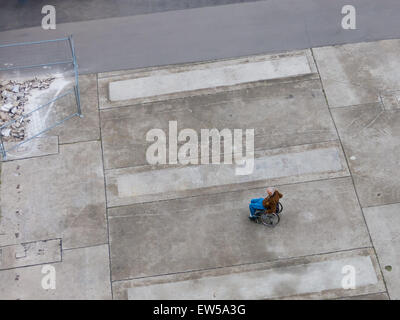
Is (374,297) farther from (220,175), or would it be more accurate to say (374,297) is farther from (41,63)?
(41,63)

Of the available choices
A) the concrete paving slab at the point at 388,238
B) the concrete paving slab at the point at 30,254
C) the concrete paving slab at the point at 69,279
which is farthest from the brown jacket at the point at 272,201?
the concrete paving slab at the point at 30,254

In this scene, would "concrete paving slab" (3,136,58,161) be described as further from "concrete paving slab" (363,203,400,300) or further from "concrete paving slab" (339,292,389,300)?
"concrete paving slab" (339,292,389,300)

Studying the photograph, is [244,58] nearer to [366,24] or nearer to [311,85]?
→ [311,85]

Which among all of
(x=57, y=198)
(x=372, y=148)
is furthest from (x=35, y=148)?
(x=372, y=148)
